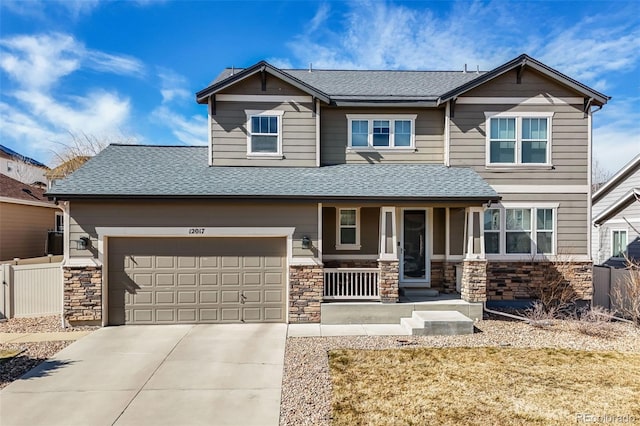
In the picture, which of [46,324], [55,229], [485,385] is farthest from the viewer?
[55,229]

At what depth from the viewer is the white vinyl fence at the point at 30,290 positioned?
9273 millimetres

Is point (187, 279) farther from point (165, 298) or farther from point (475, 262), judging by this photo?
point (475, 262)

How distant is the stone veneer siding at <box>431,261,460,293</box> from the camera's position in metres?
10.2

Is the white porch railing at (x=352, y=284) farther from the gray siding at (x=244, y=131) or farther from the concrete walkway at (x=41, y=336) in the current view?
the concrete walkway at (x=41, y=336)

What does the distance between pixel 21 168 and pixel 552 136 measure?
35248 millimetres

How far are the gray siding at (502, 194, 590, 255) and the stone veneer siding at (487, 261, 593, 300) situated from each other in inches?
19.7

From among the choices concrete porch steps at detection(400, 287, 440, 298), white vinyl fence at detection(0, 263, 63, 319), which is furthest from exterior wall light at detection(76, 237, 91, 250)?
concrete porch steps at detection(400, 287, 440, 298)

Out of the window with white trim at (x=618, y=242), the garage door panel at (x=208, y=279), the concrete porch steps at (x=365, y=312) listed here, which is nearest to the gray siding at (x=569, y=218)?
the concrete porch steps at (x=365, y=312)

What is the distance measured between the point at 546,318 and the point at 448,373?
196 inches

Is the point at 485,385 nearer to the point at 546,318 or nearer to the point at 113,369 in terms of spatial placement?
the point at 546,318

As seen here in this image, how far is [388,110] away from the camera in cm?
1083

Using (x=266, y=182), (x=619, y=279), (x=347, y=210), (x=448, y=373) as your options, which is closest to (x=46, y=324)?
(x=266, y=182)

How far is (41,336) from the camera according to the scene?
7883 millimetres

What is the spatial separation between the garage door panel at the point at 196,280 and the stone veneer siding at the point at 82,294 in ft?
0.93
